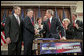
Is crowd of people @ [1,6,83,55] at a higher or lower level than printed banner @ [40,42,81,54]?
higher

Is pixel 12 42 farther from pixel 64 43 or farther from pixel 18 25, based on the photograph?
pixel 64 43

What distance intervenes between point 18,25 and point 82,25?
186 cm

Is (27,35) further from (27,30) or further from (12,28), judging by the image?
(12,28)

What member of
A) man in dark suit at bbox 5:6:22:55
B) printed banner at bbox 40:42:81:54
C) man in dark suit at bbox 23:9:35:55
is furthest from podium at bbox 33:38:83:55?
man in dark suit at bbox 5:6:22:55

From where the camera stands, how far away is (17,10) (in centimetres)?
250

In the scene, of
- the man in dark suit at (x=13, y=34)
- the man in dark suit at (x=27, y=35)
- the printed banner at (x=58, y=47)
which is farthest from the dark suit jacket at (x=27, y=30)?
the printed banner at (x=58, y=47)

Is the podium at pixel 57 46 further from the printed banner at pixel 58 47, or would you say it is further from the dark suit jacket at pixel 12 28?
the dark suit jacket at pixel 12 28

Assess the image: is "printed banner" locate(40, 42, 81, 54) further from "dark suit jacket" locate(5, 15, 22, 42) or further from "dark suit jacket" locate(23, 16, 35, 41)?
"dark suit jacket" locate(5, 15, 22, 42)

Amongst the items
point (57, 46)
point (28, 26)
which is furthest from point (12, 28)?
point (57, 46)

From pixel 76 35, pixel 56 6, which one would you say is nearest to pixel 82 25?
pixel 76 35

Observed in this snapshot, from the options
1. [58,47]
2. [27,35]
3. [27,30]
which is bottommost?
[58,47]

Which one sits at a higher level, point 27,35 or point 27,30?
point 27,30

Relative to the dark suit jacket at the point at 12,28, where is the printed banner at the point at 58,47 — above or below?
below

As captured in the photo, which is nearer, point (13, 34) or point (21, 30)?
point (13, 34)
